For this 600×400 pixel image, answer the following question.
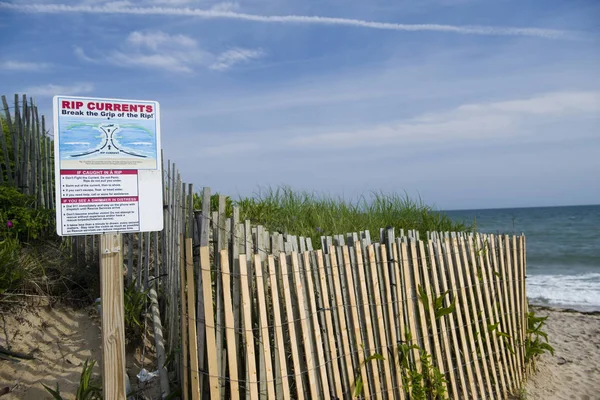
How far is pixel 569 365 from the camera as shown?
6.62 meters

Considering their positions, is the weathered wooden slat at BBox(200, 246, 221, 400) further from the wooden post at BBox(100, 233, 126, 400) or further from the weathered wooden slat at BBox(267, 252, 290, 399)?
the wooden post at BBox(100, 233, 126, 400)

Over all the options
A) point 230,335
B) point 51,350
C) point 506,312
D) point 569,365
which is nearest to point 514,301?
point 506,312

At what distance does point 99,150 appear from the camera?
3299mm

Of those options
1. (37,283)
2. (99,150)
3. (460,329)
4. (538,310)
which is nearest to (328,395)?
(460,329)

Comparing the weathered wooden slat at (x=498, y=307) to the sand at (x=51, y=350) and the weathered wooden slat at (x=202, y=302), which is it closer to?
the weathered wooden slat at (x=202, y=302)

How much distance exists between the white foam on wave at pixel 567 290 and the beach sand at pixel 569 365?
2171mm

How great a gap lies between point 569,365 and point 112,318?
5892 millimetres

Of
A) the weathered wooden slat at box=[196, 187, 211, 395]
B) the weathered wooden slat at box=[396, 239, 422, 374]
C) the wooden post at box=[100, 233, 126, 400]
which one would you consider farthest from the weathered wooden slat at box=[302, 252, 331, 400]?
the wooden post at box=[100, 233, 126, 400]

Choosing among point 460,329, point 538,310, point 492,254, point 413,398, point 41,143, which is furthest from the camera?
point 538,310

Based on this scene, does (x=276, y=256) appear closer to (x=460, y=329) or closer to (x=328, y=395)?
(x=328, y=395)

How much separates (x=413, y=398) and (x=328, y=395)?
3.29 feet

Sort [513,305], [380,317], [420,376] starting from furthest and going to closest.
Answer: [513,305] → [420,376] → [380,317]

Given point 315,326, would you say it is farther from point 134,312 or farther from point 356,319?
point 134,312

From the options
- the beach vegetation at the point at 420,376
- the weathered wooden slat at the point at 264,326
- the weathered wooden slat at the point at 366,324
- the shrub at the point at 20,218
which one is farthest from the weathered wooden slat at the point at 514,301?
the shrub at the point at 20,218
